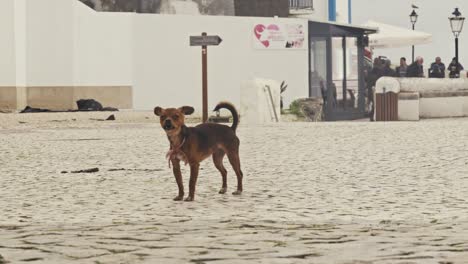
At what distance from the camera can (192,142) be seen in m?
8.95

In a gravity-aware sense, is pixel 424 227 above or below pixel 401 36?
below

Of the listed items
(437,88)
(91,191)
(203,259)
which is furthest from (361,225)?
(437,88)

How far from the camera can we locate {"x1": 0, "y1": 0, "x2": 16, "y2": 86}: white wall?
33.2 metres

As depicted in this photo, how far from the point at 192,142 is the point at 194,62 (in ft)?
88.7

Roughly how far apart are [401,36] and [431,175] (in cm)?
3056

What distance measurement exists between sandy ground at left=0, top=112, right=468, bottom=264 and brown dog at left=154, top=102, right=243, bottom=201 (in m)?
0.30

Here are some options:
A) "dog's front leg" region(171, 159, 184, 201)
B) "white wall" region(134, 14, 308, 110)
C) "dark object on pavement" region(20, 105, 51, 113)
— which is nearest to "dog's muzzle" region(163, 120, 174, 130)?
"dog's front leg" region(171, 159, 184, 201)

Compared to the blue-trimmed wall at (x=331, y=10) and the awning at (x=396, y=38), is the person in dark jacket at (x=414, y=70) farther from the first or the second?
the blue-trimmed wall at (x=331, y=10)

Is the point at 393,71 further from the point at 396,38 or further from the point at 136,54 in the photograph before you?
the point at 136,54

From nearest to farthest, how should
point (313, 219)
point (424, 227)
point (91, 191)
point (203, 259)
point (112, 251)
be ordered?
point (203, 259) → point (112, 251) → point (424, 227) → point (313, 219) → point (91, 191)

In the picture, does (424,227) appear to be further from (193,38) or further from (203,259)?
(193,38)

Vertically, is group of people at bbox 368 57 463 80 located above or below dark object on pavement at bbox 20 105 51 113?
above

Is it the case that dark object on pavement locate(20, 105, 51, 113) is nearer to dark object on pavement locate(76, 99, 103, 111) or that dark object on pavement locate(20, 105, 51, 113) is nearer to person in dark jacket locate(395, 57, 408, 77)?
dark object on pavement locate(76, 99, 103, 111)

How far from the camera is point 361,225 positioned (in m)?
7.31
